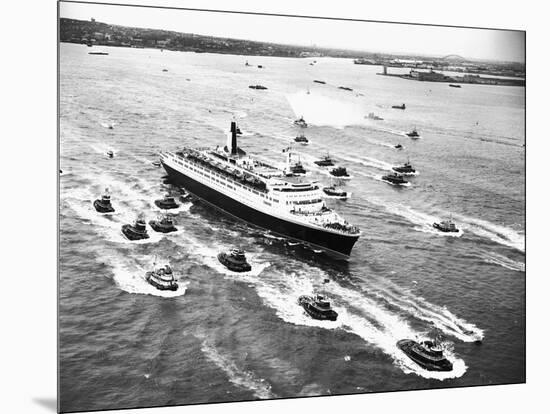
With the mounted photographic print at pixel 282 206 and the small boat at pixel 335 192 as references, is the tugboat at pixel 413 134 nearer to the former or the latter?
the mounted photographic print at pixel 282 206

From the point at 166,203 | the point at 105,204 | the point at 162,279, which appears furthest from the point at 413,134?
the point at 105,204

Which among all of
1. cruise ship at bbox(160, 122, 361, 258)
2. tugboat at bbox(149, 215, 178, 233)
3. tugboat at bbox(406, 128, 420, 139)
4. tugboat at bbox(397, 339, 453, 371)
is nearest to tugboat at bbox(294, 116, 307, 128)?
cruise ship at bbox(160, 122, 361, 258)

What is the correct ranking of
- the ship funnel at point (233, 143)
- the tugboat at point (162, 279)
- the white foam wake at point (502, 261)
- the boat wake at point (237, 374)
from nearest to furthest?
the boat wake at point (237, 374) < the tugboat at point (162, 279) < the ship funnel at point (233, 143) < the white foam wake at point (502, 261)

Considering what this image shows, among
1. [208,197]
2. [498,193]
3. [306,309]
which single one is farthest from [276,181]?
[498,193]

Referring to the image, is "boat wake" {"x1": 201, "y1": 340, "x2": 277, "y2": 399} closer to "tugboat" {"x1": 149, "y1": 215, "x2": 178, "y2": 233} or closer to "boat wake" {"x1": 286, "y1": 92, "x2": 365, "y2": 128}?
"tugboat" {"x1": 149, "y1": 215, "x2": 178, "y2": 233}

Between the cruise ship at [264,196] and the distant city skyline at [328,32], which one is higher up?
the distant city skyline at [328,32]

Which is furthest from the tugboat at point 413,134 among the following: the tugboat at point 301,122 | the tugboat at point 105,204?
the tugboat at point 105,204
